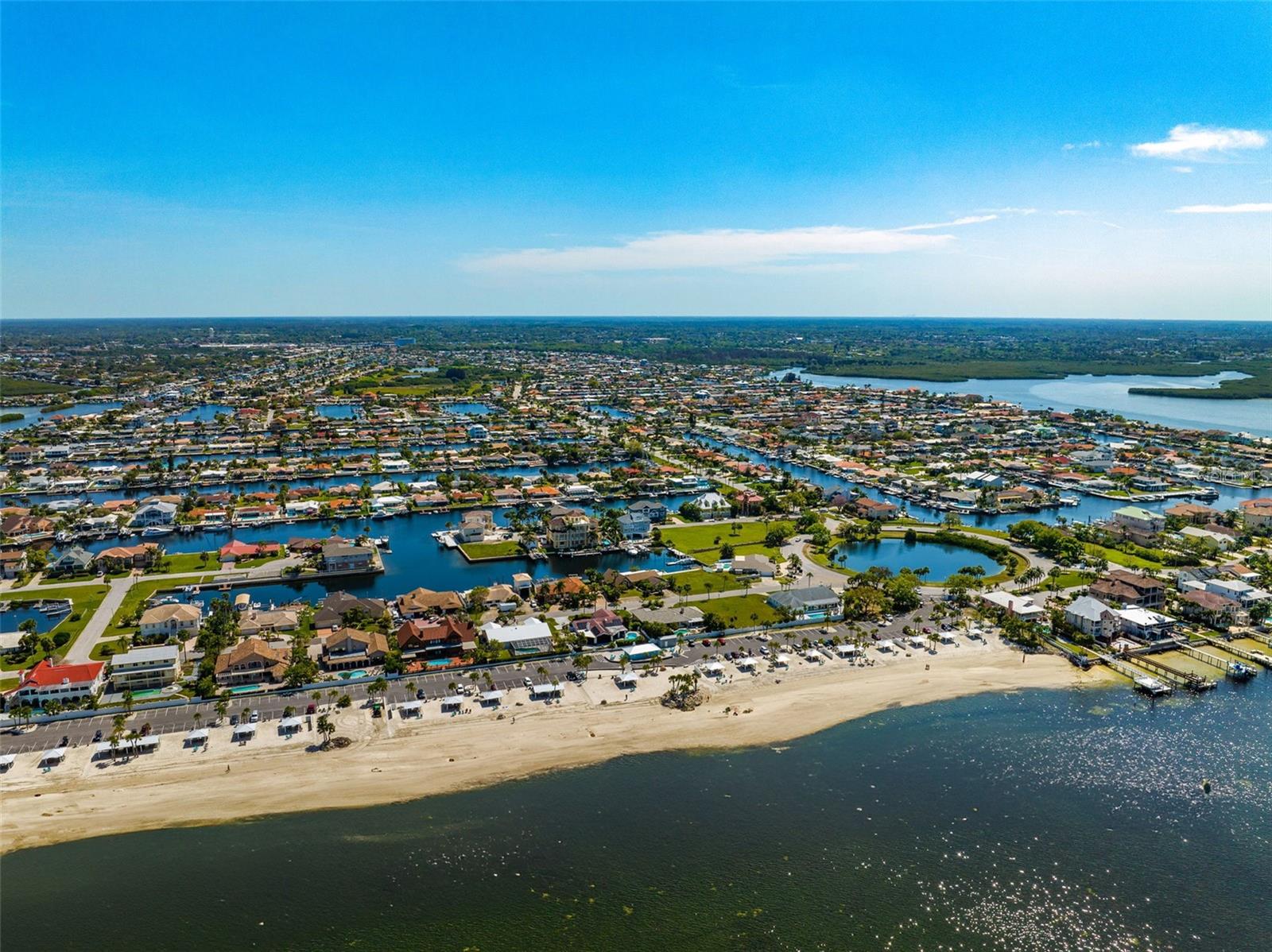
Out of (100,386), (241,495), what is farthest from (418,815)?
(100,386)

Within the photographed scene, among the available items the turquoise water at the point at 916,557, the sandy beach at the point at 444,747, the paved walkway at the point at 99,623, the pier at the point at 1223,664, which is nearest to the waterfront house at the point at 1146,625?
the pier at the point at 1223,664

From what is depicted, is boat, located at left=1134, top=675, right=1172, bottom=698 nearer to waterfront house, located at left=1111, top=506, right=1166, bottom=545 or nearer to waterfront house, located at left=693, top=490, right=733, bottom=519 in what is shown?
waterfront house, located at left=1111, top=506, right=1166, bottom=545

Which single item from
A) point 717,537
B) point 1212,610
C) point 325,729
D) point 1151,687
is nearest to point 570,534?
point 717,537

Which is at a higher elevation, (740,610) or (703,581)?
(703,581)

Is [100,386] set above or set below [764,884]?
above

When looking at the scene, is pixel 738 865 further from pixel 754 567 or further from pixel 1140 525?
pixel 1140 525

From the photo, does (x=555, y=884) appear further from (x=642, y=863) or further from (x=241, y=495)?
(x=241, y=495)
